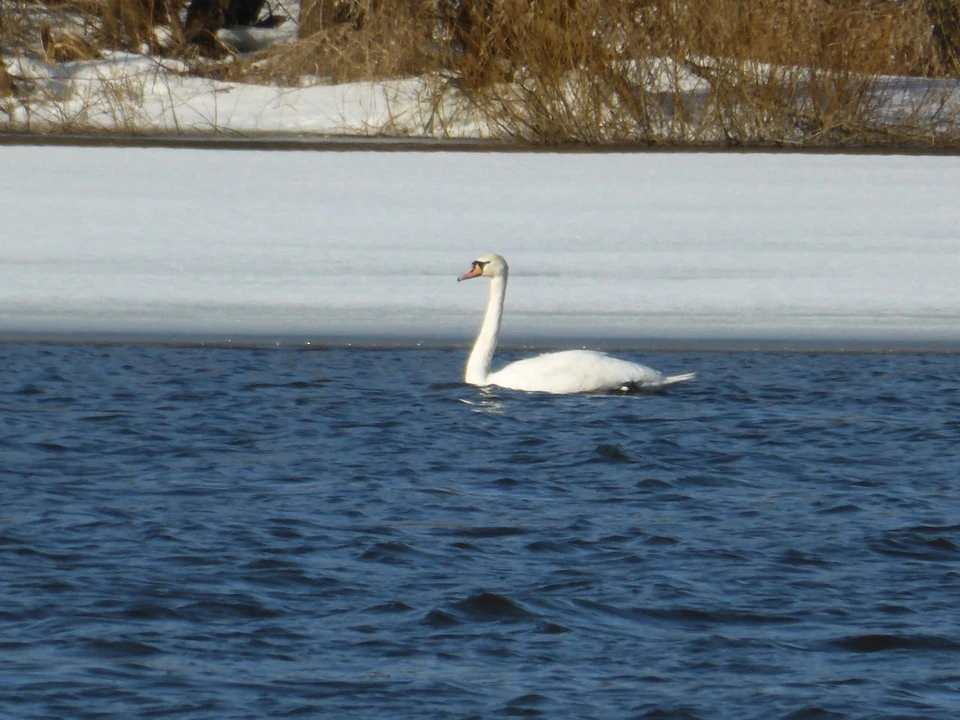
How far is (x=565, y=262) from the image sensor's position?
11.9m

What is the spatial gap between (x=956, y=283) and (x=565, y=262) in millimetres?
2426

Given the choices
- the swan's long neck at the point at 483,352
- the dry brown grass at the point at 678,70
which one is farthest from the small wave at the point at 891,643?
the dry brown grass at the point at 678,70

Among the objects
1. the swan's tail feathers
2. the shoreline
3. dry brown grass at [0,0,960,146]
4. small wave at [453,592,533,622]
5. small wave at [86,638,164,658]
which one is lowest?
small wave at [86,638,164,658]

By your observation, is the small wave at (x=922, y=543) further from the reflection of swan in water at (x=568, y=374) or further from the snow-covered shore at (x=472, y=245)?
the snow-covered shore at (x=472, y=245)

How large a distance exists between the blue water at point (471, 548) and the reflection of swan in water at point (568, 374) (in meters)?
0.08

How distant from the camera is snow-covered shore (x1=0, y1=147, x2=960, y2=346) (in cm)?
1029

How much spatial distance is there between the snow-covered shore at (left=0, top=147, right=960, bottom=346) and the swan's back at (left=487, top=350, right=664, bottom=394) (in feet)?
5.18

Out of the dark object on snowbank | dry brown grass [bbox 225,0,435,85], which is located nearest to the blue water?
dry brown grass [bbox 225,0,435,85]

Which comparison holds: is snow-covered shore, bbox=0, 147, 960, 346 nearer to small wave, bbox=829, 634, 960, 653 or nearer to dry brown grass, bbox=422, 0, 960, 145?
dry brown grass, bbox=422, 0, 960, 145

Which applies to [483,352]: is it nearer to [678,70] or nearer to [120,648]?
[120,648]

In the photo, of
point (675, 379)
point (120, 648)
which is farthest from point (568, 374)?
point (120, 648)

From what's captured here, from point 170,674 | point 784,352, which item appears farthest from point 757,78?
point 170,674

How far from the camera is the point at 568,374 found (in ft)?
27.3

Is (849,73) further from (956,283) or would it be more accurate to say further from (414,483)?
(414,483)
